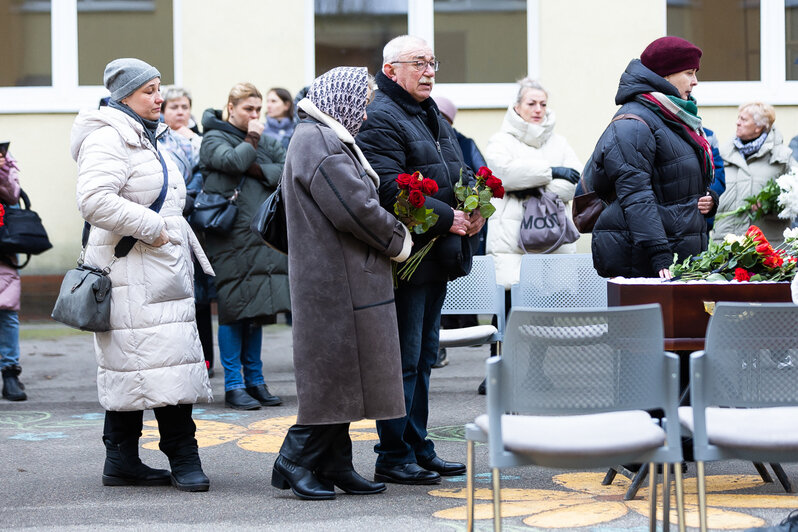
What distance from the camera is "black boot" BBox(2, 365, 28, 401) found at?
8531 millimetres

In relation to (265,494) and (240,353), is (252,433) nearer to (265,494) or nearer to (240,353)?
(240,353)

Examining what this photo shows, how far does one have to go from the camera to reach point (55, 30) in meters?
12.4

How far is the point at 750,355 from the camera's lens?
4273 mm

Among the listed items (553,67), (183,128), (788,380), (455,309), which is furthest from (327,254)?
(553,67)

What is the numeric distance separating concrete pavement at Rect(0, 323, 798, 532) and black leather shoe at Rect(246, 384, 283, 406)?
201mm

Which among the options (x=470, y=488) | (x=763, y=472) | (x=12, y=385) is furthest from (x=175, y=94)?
(x=470, y=488)

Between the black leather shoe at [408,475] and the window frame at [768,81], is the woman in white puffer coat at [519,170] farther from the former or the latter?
the window frame at [768,81]

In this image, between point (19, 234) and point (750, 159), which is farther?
point (750, 159)

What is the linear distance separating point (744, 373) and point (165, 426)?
2.86 m

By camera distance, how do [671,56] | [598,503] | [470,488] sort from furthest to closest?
[671,56]
[598,503]
[470,488]

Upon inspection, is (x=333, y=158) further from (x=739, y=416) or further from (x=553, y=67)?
(x=553, y=67)

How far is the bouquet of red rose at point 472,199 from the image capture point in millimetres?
5805

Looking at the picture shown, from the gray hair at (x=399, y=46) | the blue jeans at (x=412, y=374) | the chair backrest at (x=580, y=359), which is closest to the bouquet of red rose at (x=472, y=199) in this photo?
the blue jeans at (x=412, y=374)

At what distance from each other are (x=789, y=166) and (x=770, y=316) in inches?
248
